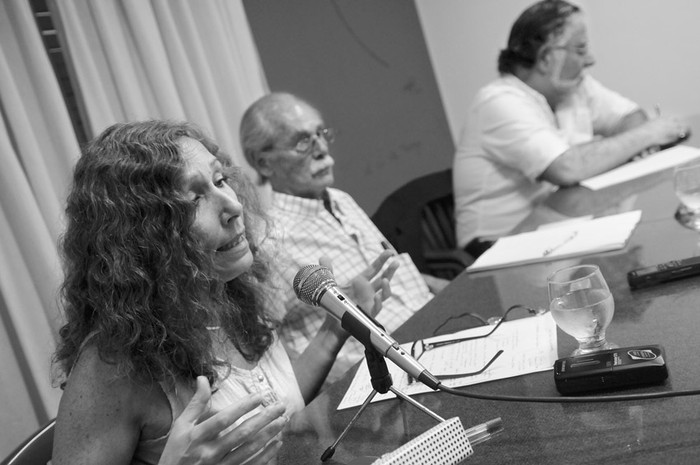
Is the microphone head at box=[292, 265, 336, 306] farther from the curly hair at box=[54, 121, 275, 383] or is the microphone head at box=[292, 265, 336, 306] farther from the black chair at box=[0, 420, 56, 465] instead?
the black chair at box=[0, 420, 56, 465]

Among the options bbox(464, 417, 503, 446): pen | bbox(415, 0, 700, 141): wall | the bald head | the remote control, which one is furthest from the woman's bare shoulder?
bbox(415, 0, 700, 141): wall

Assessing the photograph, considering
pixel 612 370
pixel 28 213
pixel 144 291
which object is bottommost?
pixel 612 370

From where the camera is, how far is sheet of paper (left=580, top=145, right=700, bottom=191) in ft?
8.47

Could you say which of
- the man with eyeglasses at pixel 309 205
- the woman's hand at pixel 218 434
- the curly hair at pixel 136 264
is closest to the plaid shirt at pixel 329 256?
the man with eyeglasses at pixel 309 205

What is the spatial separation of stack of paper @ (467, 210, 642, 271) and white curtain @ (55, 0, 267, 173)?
85 cm

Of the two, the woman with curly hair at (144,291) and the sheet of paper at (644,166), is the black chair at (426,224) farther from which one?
the woman with curly hair at (144,291)

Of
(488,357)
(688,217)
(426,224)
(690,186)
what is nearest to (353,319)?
(488,357)

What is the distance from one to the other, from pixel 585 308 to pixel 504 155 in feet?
6.14

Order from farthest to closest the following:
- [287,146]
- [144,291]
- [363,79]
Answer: [363,79]
[287,146]
[144,291]

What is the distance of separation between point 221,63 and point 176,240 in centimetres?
161

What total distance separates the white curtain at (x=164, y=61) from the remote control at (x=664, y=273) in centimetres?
118

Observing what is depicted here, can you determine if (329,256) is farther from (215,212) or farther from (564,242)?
(215,212)

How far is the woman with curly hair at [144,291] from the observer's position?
1181 mm

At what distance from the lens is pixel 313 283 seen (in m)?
1.14
